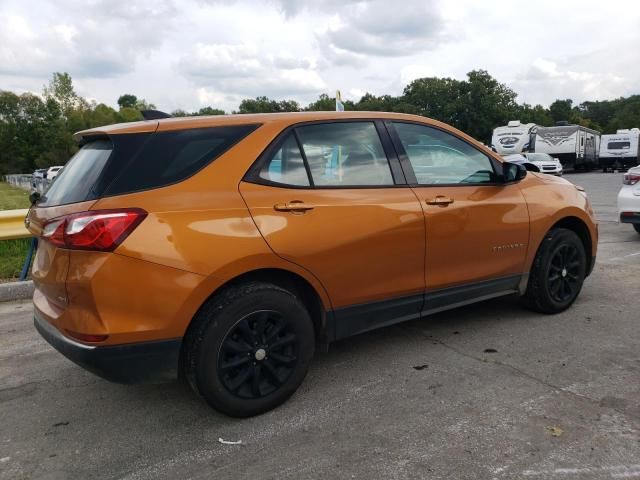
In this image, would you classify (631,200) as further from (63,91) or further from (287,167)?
(63,91)

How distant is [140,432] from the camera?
2986 mm

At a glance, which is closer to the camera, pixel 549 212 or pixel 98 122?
pixel 549 212

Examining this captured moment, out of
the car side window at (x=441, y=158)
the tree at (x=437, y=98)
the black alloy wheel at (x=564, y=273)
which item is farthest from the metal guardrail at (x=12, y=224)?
the tree at (x=437, y=98)

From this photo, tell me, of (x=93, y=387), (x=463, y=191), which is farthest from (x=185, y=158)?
(x=463, y=191)

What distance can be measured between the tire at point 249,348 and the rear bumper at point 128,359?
0.37 feet

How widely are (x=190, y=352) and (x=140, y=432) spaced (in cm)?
59

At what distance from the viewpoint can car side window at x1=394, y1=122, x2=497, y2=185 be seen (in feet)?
12.4

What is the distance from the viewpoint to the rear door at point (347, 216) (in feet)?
10.1

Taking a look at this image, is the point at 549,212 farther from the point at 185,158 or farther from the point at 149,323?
the point at 149,323

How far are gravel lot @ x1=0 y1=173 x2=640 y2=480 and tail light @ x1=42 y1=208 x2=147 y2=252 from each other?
1.10 metres

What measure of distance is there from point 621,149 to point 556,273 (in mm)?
36038

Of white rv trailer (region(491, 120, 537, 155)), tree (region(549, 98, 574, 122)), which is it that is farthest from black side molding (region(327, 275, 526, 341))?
tree (region(549, 98, 574, 122))

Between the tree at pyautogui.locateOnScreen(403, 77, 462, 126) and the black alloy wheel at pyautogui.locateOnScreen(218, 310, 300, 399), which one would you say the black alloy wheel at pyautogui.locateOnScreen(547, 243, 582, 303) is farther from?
the tree at pyautogui.locateOnScreen(403, 77, 462, 126)

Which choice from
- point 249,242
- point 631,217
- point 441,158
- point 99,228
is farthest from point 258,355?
point 631,217
